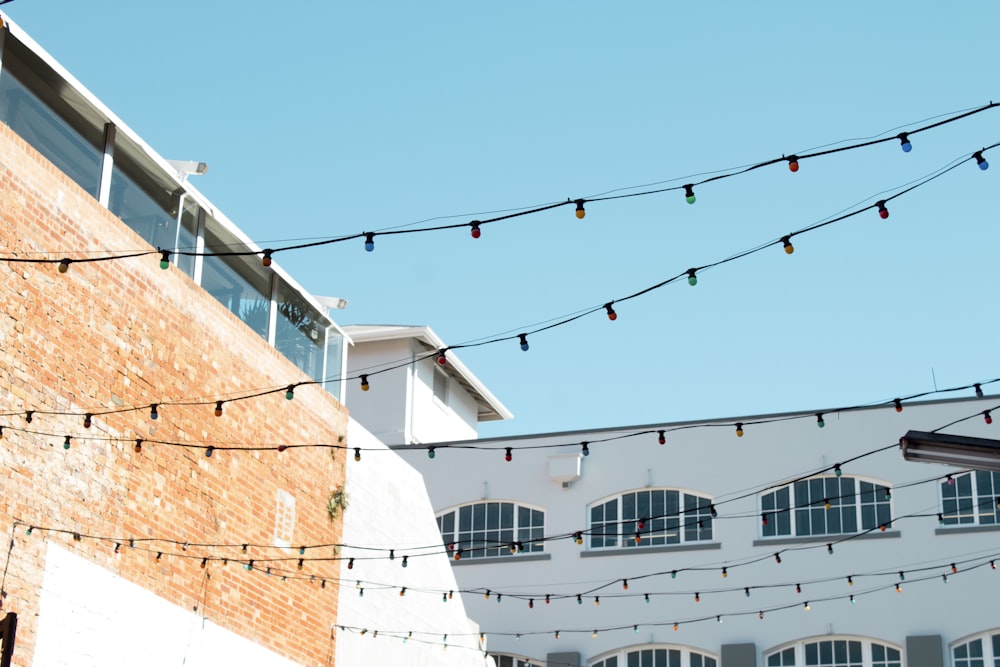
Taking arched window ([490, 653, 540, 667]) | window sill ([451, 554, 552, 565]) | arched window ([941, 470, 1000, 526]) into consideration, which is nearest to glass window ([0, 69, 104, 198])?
window sill ([451, 554, 552, 565])

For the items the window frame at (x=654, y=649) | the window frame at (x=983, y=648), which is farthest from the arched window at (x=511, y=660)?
the window frame at (x=983, y=648)

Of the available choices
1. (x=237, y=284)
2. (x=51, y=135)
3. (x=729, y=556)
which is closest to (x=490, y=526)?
(x=729, y=556)

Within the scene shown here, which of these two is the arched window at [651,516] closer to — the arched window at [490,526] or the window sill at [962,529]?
the arched window at [490,526]

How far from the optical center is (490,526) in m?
22.7

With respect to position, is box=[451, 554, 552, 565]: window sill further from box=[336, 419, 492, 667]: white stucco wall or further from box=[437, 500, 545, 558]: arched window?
box=[336, 419, 492, 667]: white stucco wall

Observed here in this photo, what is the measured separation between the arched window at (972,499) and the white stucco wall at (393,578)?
7491 mm

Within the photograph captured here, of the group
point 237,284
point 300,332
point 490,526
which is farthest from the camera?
point 490,526

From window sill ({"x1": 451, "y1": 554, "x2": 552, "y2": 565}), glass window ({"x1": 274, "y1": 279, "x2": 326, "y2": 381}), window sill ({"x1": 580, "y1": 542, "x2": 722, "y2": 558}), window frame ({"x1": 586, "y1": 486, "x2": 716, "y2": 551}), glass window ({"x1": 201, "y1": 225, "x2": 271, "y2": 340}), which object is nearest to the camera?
glass window ({"x1": 201, "y1": 225, "x2": 271, "y2": 340})

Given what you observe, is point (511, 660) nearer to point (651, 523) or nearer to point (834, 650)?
point (651, 523)

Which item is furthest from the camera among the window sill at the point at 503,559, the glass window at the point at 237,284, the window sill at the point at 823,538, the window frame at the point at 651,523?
the window sill at the point at 503,559

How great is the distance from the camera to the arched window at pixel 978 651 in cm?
1961

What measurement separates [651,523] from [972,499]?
4.82m

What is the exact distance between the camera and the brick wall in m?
10.1

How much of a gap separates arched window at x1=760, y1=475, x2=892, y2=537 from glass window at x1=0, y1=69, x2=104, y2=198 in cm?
1262
